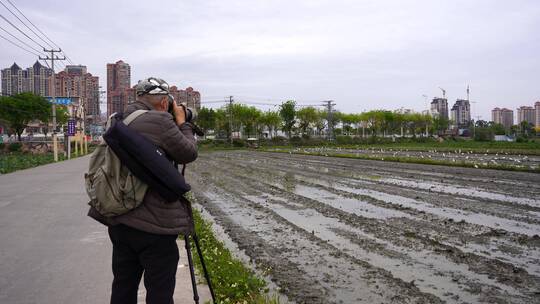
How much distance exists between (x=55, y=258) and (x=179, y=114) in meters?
3.68

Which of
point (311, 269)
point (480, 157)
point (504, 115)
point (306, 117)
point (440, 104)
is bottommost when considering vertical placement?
point (311, 269)

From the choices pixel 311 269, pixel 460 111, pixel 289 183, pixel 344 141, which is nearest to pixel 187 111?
pixel 311 269

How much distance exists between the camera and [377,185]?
15445 mm

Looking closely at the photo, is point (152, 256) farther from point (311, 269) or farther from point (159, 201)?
point (311, 269)

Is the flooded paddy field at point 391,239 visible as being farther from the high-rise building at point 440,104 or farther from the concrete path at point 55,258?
the high-rise building at point 440,104

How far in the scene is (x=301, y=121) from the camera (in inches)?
2884

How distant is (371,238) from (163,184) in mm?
5379

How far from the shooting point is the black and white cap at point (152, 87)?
2971 millimetres

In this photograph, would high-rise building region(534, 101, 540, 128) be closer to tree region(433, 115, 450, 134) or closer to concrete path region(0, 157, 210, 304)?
tree region(433, 115, 450, 134)

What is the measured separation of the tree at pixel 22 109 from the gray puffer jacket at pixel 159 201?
5758cm

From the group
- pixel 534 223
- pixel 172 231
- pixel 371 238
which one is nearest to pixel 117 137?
pixel 172 231

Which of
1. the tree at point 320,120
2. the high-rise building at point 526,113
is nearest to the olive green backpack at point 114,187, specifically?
the tree at point 320,120

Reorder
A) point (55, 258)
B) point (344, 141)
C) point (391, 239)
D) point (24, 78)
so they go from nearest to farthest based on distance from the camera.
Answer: point (55, 258) < point (391, 239) < point (24, 78) < point (344, 141)

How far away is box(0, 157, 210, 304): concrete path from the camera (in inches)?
172
